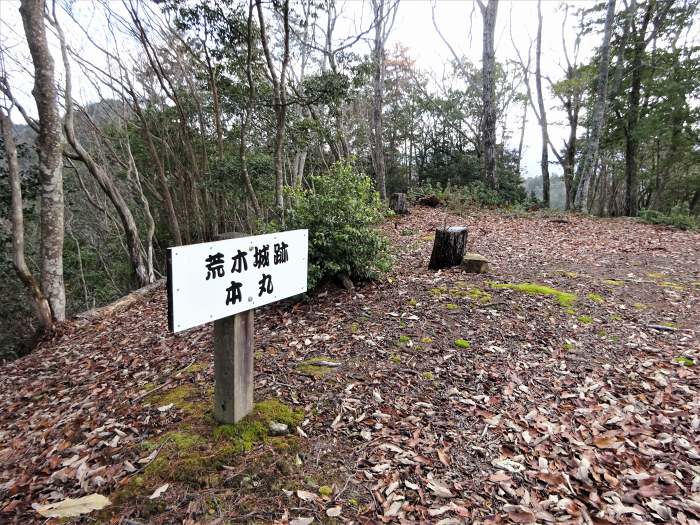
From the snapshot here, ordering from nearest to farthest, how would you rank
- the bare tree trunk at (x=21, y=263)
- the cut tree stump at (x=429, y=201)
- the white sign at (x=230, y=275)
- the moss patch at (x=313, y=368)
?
the white sign at (x=230, y=275), the moss patch at (x=313, y=368), the bare tree trunk at (x=21, y=263), the cut tree stump at (x=429, y=201)

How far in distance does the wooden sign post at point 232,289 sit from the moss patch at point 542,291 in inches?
134

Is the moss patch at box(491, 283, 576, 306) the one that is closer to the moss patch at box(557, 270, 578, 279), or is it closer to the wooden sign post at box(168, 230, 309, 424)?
the moss patch at box(557, 270, 578, 279)

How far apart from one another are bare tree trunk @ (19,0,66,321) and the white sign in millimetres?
5364

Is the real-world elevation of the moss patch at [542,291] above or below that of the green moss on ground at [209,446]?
above

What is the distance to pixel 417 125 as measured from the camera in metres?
21.7

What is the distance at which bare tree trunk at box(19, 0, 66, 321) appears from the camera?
524cm

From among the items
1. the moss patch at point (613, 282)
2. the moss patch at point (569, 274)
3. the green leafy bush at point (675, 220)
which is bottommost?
the moss patch at point (613, 282)

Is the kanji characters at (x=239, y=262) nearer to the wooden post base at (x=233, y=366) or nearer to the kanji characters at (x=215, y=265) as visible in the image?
the kanji characters at (x=215, y=265)

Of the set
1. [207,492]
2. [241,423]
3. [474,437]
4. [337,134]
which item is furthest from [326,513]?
[337,134]

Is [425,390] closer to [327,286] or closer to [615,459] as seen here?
[615,459]

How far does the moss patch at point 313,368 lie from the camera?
10.3 ft

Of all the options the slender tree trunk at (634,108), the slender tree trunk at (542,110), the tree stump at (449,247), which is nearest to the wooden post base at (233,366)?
the tree stump at (449,247)

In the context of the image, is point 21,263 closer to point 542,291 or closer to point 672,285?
point 542,291

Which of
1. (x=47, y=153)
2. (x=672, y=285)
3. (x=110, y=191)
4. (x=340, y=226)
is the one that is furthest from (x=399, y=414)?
(x=110, y=191)
